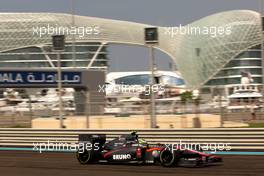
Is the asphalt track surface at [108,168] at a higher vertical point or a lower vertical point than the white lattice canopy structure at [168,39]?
lower

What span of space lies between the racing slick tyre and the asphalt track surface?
0.16 metres

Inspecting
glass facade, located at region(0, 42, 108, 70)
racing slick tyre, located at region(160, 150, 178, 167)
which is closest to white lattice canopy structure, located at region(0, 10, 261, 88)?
glass facade, located at region(0, 42, 108, 70)

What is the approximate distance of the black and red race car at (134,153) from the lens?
11.2 m

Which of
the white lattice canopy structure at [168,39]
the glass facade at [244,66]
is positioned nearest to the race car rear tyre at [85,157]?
the white lattice canopy structure at [168,39]

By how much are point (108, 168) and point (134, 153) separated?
2.22 feet

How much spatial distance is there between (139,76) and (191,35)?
103 ft

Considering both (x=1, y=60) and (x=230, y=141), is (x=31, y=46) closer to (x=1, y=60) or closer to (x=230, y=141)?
(x=1, y=60)

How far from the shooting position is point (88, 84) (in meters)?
28.2

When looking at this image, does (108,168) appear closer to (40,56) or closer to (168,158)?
(168,158)

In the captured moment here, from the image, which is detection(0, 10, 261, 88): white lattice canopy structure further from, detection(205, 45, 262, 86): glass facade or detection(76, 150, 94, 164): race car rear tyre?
detection(76, 150, 94, 164): race car rear tyre

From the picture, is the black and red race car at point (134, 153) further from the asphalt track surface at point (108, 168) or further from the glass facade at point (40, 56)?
the glass facade at point (40, 56)

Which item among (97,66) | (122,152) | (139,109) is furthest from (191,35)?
(122,152)

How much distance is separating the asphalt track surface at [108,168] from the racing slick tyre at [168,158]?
0.54ft

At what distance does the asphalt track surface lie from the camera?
34.2 feet
